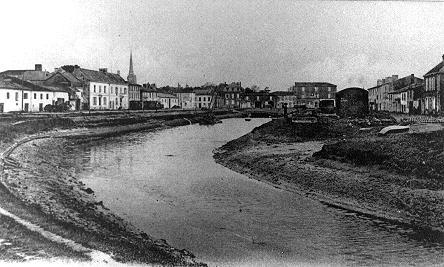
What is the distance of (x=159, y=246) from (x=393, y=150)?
12.5 m

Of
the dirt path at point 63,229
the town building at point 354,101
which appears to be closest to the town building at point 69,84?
the town building at point 354,101

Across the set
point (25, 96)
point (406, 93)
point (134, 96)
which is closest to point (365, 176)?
point (25, 96)

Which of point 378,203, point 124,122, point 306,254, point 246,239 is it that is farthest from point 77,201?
point 124,122

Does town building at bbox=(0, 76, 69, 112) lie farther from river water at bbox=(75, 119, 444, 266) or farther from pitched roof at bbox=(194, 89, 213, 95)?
pitched roof at bbox=(194, 89, 213, 95)

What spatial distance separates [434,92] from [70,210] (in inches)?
1560

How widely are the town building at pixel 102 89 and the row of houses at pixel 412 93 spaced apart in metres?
41.9

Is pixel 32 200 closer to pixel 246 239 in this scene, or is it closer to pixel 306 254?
pixel 246 239

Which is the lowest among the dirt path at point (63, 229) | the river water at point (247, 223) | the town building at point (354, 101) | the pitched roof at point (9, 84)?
the river water at point (247, 223)

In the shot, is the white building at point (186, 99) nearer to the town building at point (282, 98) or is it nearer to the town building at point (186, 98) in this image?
the town building at point (186, 98)

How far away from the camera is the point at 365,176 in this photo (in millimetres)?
17125

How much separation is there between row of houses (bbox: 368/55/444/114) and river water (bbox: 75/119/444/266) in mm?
20563

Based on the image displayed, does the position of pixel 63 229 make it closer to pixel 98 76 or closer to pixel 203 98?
pixel 98 76

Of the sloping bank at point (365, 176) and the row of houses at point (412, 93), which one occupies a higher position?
the row of houses at point (412, 93)

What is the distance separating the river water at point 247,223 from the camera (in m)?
10.2
